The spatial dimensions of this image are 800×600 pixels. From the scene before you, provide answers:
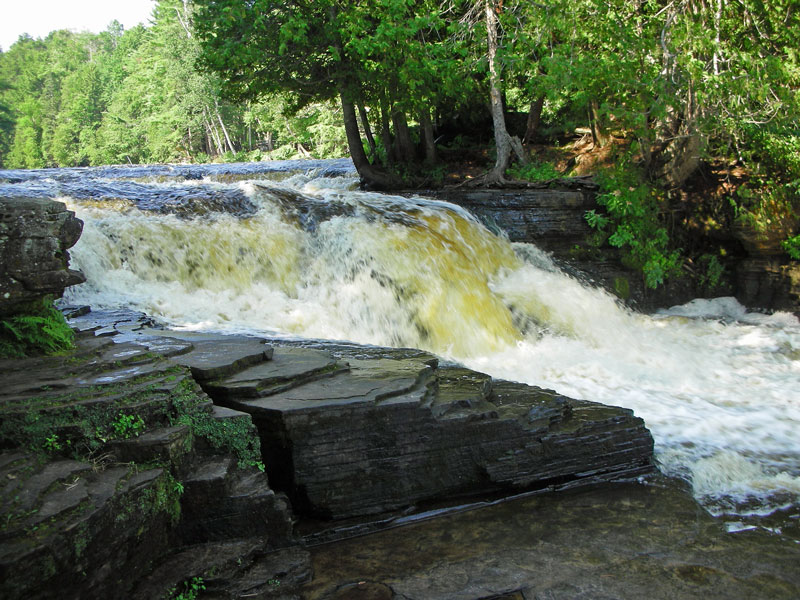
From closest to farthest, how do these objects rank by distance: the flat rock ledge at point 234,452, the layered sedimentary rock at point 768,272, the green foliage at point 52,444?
the flat rock ledge at point 234,452 < the green foliage at point 52,444 < the layered sedimentary rock at point 768,272

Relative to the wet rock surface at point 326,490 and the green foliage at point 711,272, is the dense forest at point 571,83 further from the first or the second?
the wet rock surface at point 326,490

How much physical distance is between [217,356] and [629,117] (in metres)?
9.00

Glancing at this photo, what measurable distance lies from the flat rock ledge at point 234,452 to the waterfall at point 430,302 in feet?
4.65

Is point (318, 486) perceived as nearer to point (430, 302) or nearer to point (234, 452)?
point (234, 452)

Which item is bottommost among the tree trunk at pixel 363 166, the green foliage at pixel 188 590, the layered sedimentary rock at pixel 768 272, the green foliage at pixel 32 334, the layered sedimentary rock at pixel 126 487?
the layered sedimentary rock at pixel 768 272

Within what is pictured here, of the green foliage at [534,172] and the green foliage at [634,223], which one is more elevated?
the green foliage at [534,172]

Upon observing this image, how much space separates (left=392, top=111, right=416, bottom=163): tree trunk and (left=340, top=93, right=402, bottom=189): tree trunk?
0.83 m

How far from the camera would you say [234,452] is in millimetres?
3957

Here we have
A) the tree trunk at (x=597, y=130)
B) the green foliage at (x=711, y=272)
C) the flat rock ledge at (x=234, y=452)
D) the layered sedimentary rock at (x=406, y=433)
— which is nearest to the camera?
the flat rock ledge at (x=234, y=452)

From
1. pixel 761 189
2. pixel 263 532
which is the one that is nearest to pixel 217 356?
pixel 263 532

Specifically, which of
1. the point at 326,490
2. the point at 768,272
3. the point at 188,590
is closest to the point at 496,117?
the point at 768,272

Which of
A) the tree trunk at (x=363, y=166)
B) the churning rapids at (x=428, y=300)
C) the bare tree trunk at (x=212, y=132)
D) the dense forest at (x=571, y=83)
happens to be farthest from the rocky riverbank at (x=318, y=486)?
the bare tree trunk at (x=212, y=132)

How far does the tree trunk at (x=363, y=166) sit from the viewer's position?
14188 millimetres

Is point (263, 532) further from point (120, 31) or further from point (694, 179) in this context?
point (120, 31)
